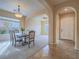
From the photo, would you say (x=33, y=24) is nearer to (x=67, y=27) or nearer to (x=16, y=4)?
(x=67, y=27)

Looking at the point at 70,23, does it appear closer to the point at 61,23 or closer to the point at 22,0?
the point at 61,23

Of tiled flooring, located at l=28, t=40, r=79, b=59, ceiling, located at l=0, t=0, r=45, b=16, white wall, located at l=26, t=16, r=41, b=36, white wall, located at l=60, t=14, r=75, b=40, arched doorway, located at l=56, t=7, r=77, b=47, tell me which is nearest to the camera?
tiled flooring, located at l=28, t=40, r=79, b=59

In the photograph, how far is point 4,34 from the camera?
923cm

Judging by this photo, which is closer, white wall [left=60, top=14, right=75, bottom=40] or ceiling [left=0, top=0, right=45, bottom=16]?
ceiling [left=0, top=0, right=45, bottom=16]

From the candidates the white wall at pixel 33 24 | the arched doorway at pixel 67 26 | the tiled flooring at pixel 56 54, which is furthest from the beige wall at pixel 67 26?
the tiled flooring at pixel 56 54

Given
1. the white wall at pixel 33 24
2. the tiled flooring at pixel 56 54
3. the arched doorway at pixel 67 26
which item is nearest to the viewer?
the tiled flooring at pixel 56 54

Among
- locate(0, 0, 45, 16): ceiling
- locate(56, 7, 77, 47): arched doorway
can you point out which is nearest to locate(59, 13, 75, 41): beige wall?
locate(56, 7, 77, 47): arched doorway

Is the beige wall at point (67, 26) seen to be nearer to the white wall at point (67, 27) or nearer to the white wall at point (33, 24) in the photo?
the white wall at point (67, 27)

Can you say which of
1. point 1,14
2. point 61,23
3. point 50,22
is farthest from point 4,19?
point 61,23

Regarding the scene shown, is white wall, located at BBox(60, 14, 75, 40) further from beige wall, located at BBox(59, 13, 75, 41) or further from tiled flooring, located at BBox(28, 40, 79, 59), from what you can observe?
tiled flooring, located at BBox(28, 40, 79, 59)

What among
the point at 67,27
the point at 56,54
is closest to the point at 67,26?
the point at 67,27

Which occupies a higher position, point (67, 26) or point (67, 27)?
point (67, 26)

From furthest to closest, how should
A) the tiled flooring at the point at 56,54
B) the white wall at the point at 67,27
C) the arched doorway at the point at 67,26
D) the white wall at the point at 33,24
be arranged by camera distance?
the white wall at the point at 33,24, the white wall at the point at 67,27, the arched doorway at the point at 67,26, the tiled flooring at the point at 56,54

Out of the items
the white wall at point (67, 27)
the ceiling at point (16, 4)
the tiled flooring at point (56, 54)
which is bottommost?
the tiled flooring at point (56, 54)
